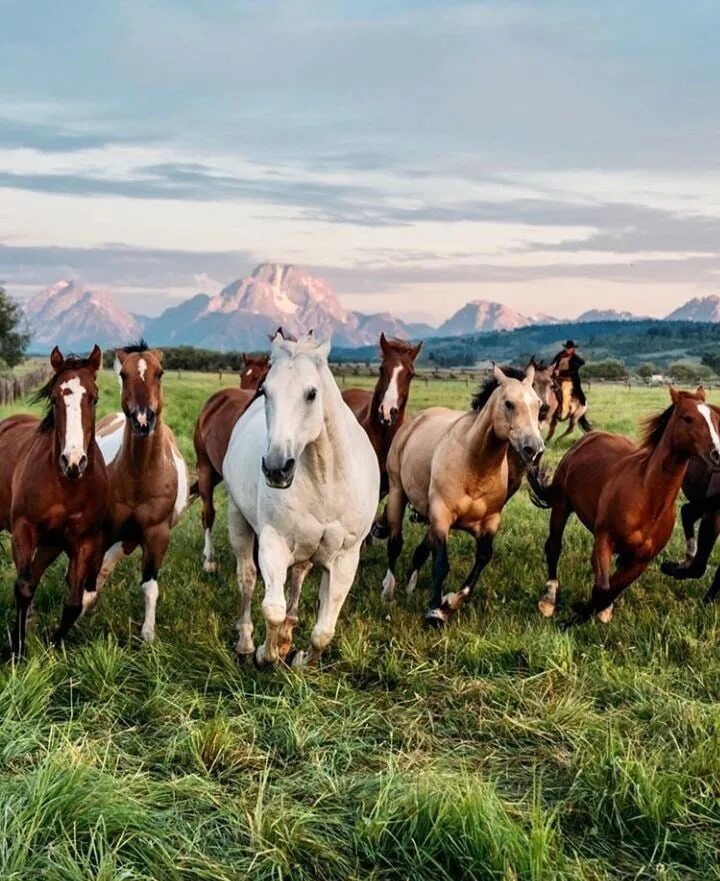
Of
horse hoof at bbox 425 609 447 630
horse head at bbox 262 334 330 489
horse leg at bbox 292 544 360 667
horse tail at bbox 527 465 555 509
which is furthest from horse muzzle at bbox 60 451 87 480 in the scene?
horse tail at bbox 527 465 555 509

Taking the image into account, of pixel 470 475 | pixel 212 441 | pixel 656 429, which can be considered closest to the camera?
pixel 656 429

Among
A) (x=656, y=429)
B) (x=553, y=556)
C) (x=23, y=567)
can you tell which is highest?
(x=656, y=429)

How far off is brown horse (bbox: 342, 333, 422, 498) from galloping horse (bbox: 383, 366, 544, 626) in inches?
23.5

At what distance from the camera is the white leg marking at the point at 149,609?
6.21 metres

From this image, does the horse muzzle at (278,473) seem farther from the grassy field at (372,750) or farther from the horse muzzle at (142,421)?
the horse muzzle at (142,421)

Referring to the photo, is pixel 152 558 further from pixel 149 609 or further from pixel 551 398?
pixel 551 398

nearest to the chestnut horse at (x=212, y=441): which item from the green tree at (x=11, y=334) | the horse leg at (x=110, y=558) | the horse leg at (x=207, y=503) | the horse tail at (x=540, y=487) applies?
the horse leg at (x=207, y=503)

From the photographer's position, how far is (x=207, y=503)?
30.5 feet

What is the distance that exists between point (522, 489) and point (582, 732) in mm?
9629

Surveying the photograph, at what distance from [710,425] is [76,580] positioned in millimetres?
4787

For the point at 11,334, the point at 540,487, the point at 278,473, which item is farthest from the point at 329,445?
the point at 11,334

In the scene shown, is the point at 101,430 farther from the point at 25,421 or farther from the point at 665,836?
the point at 665,836

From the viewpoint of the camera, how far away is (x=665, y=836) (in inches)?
139

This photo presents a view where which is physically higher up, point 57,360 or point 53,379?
point 57,360
